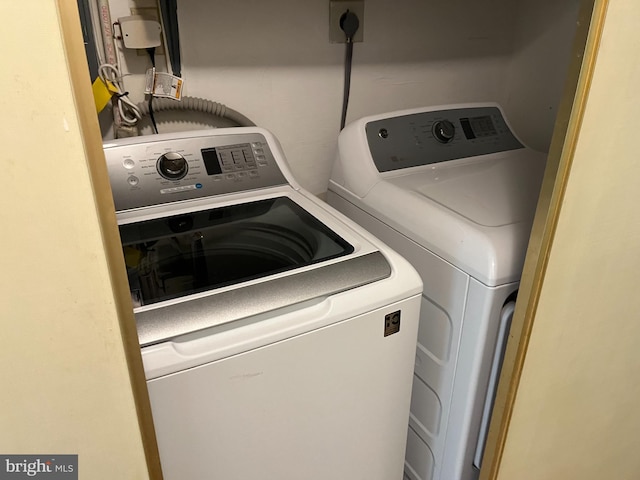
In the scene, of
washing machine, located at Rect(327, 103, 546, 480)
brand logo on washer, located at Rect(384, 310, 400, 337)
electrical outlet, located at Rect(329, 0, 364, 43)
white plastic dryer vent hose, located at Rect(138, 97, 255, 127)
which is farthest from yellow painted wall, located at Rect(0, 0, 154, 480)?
electrical outlet, located at Rect(329, 0, 364, 43)

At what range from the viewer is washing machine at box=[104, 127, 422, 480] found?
812 millimetres

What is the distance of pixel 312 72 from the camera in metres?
1.53

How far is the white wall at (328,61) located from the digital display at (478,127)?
0.80 ft

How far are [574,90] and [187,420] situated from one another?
787 millimetres

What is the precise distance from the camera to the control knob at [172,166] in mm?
1200

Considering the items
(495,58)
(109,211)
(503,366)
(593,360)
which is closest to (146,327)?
(109,211)

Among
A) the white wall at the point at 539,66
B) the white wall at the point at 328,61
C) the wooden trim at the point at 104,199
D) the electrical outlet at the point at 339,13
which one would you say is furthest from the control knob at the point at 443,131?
the wooden trim at the point at 104,199

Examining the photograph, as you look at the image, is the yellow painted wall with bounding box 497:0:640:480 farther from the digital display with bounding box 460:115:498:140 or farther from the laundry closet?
the digital display with bounding box 460:115:498:140

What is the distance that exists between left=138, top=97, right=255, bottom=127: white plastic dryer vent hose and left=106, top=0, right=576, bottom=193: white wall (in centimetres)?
4

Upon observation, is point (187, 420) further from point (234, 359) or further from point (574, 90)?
point (574, 90)

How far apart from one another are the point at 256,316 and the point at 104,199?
1.18 feet

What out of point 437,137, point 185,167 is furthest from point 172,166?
point 437,137

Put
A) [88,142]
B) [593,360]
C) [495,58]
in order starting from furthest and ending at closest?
[495,58], [593,360], [88,142]

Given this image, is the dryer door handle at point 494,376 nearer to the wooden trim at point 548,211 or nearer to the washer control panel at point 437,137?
the wooden trim at point 548,211
